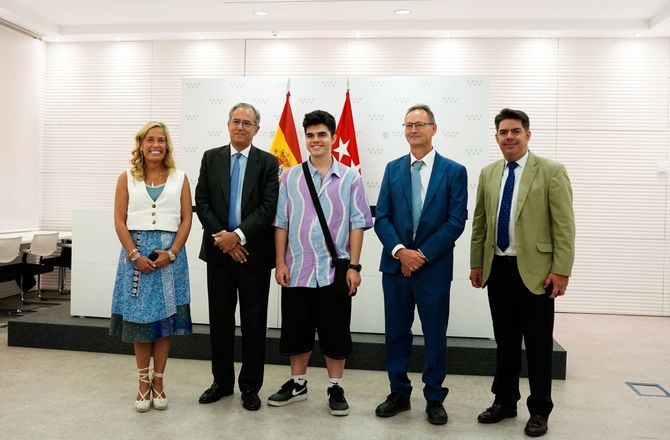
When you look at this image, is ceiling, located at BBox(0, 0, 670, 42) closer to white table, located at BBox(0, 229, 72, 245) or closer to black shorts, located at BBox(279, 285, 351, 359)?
white table, located at BBox(0, 229, 72, 245)

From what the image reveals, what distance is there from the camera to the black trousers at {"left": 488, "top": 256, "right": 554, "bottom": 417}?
2.96 m

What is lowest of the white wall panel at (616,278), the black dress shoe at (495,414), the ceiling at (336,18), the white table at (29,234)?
the black dress shoe at (495,414)

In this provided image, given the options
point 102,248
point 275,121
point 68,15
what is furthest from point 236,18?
point 102,248

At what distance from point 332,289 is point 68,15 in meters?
5.89

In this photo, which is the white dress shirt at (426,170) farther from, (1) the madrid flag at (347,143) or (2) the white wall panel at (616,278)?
(2) the white wall panel at (616,278)

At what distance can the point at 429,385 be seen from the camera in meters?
3.12

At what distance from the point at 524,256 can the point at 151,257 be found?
83.0 inches

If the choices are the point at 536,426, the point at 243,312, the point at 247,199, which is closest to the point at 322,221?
the point at 247,199

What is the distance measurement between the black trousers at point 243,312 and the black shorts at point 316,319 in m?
0.16

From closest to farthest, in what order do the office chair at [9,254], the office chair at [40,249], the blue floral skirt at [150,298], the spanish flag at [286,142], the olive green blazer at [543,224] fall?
the olive green blazer at [543,224] < the blue floral skirt at [150,298] < the office chair at [9,254] < the office chair at [40,249] < the spanish flag at [286,142]

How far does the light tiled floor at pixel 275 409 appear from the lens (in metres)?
2.97

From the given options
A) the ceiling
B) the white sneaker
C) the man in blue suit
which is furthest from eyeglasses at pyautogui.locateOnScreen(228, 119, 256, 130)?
the ceiling

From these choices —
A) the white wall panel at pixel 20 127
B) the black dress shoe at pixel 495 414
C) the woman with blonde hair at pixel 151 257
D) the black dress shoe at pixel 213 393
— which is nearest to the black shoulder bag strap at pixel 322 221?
the woman with blonde hair at pixel 151 257

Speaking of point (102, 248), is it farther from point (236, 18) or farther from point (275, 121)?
point (236, 18)
